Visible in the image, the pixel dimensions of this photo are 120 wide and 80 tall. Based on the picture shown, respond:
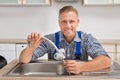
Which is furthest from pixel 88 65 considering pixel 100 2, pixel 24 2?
pixel 24 2

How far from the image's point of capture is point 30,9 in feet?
12.7

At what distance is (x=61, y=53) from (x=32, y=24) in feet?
7.59

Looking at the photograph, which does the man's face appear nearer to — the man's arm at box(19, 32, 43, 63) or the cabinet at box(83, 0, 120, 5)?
the man's arm at box(19, 32, 43, 63)

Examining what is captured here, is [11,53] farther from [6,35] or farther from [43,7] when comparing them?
[43,7]

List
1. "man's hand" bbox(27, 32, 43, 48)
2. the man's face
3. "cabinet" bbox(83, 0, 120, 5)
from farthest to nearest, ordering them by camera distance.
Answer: "cabinet" bbox(83, 0, 120, 5), the man's face, "man's hand" bbox(27, 32, 43, 48)

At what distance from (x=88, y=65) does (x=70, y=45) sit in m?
0.43

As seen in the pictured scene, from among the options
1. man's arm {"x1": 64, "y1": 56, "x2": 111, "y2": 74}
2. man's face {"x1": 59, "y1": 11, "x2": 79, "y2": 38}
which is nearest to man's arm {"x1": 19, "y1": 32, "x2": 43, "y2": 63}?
man's face {"x1": 59, "y1": 11, "x2": 79, "y2": 38}

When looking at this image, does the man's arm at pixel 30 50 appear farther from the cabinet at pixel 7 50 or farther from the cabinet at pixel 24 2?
the cabinet at pixel 24 2

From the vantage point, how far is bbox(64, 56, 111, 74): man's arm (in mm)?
1347

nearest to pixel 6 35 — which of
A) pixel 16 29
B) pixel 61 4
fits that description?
pixel 16 29

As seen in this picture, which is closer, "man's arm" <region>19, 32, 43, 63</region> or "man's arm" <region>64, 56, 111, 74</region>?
"man's arm" <region>64, 56, 111, 74</region>

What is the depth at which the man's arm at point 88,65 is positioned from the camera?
4.42 feet

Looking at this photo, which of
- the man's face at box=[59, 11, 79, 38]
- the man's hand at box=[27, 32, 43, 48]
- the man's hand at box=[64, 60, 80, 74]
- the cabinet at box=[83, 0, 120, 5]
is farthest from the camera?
the cabinet at box=[83, 0, 120, 5]

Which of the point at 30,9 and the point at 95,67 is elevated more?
the point at 30,9
